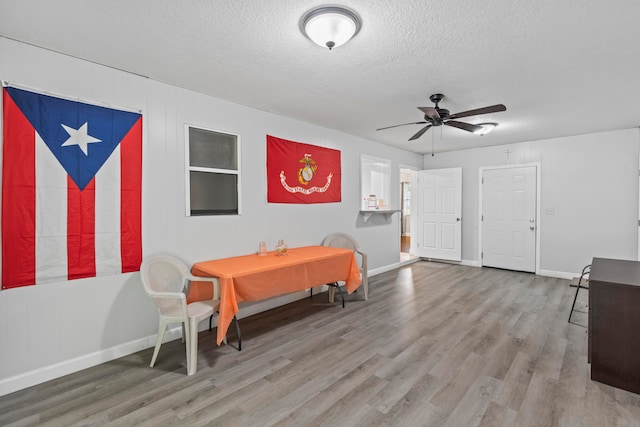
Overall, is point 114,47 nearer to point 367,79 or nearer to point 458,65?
point 367,79

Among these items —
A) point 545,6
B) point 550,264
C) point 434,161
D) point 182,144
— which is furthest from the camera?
point 434,161

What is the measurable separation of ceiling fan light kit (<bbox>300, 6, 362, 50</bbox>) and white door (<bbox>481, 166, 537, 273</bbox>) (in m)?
5.17

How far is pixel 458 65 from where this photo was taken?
2.65 m

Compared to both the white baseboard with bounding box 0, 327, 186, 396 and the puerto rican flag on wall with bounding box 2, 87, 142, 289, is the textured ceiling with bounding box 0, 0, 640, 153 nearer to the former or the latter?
the puerto rican flag on wall with bounding box 2, 87, 142, 289

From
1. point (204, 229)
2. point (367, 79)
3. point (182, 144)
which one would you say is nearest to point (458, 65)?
point (367, 79)

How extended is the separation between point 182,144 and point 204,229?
917 mm

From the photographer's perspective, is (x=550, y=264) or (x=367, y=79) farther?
(x=550, y=264)

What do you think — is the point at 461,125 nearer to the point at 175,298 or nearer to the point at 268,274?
the point at 268,274

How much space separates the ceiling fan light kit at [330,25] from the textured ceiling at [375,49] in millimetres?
56

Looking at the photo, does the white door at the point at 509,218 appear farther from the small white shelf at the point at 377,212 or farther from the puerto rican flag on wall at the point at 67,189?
the puerto rican flag on wall at the point at 67,189

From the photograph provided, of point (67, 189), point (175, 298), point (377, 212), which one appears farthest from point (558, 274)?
point (67, 189)

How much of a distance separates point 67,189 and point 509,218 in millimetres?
6724

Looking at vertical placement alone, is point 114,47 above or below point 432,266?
above

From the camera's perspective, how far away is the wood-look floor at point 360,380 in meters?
1.98
